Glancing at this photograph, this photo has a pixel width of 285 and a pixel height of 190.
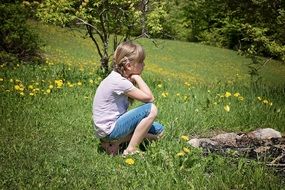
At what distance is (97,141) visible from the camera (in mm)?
4664

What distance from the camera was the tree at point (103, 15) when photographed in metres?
9.13

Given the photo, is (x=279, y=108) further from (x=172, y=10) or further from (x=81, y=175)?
(x=172, y=10)

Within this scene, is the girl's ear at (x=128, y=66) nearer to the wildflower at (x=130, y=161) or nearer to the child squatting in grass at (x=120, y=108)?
the child squatting in grass at (x=120, y=108)

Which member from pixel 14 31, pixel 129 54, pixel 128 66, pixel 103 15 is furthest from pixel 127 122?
pixel 14 31

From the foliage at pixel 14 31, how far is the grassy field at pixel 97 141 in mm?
2762

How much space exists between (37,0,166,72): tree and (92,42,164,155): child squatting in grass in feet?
15.4

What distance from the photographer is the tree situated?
9133 mm

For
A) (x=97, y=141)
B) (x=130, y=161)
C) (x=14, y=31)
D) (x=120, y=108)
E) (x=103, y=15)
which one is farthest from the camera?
(x=14, y=31)

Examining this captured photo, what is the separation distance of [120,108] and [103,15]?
567 centimetres

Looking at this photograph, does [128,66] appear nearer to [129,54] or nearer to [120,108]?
[129,54]

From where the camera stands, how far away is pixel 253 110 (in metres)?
6.15

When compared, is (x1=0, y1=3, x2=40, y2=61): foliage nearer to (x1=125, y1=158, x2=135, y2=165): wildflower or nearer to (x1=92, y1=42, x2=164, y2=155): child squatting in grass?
(x1=92, y1=42, x2=164, y2=155): child squatting in grass

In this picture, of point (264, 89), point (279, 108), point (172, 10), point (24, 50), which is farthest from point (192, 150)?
point (172, 10)

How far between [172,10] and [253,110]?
1303 inches
